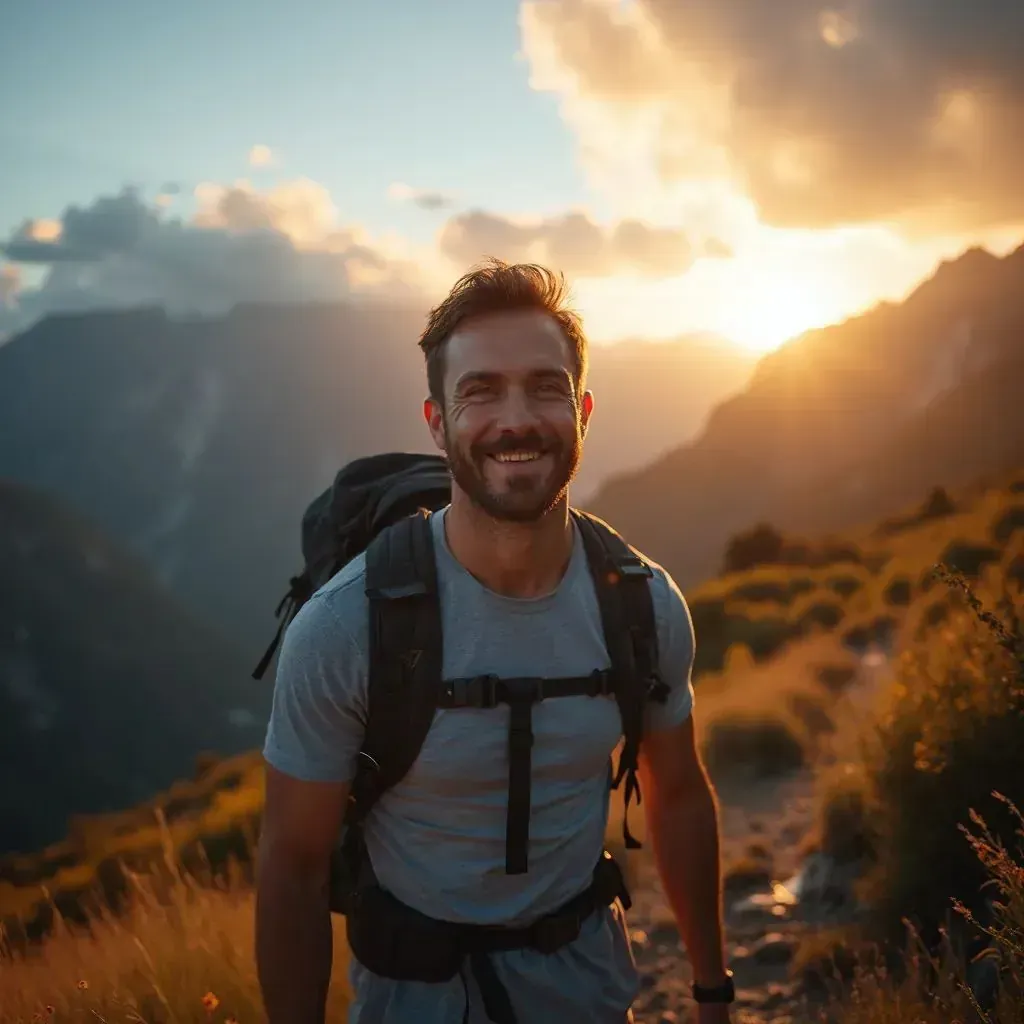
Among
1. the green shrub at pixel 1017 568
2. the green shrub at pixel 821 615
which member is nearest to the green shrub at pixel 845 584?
the green shrub at pixel 821 615

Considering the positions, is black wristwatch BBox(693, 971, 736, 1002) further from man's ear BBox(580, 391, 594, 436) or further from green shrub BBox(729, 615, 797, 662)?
green shrub BBox(729, 615, 797, 662)

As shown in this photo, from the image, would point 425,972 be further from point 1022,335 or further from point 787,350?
point 787,350

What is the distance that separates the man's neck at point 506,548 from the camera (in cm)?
231

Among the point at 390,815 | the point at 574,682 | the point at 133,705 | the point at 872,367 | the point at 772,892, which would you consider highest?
the point at 872,367

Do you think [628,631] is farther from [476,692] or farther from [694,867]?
[694,867]

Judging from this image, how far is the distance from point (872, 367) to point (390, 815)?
99.7 m

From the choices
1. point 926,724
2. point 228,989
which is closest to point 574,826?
point 228,989

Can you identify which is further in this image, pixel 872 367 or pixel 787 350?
pixel 787 350

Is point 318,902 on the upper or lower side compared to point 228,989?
upper

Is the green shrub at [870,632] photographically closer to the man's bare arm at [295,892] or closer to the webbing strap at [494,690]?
the webbing strap at [494,690]

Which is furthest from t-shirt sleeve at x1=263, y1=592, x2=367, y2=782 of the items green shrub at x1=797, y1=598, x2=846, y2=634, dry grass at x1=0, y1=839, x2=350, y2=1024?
green shrub at x1=797, y1=598, x2=846, y2=634

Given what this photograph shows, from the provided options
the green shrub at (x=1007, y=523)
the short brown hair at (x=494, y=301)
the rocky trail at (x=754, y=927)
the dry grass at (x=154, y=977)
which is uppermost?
the short brown hair at (x=494, y=301)

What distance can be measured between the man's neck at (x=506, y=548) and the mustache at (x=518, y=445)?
155mm

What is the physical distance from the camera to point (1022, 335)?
257 ft
